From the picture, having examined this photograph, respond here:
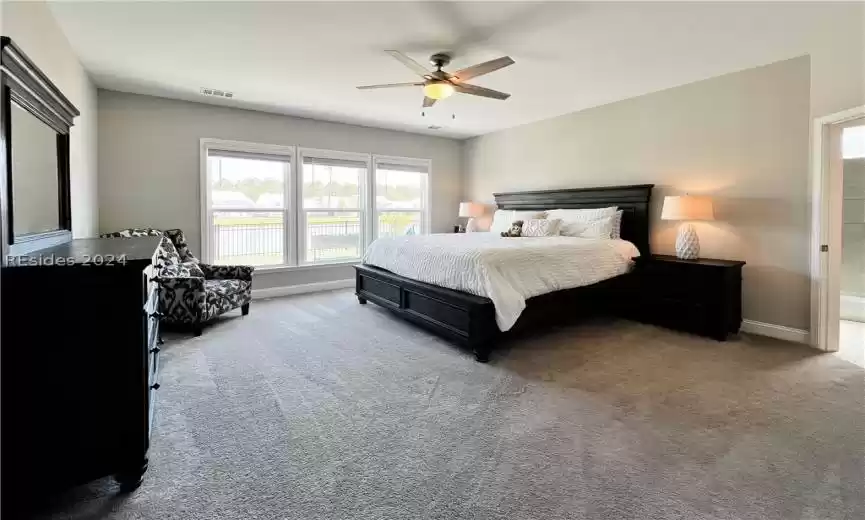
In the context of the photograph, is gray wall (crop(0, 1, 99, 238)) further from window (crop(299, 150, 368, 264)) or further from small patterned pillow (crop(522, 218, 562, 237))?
small patterned pillow (crop(522, 218, 562, 237))

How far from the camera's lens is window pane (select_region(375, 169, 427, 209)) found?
6613 millimetres

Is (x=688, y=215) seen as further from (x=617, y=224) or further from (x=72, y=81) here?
(x=72, y=81)

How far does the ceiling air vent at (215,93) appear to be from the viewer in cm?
448

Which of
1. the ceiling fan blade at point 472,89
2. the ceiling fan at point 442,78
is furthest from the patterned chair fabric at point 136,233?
the ceiling fan blade at point 472,89

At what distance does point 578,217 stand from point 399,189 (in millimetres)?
3044

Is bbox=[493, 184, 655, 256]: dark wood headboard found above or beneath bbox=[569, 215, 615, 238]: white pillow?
above

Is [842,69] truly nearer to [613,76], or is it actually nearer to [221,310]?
[613,76]

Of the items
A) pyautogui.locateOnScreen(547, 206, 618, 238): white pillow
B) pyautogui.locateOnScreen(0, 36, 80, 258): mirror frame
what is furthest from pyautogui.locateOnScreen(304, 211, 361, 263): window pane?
pyautogui.locateOnScreen(0, 36, 80, 258): mirror frame

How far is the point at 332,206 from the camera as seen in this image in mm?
6164

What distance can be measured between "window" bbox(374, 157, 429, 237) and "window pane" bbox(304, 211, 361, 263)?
0.40 m

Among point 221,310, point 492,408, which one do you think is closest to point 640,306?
point 492,408

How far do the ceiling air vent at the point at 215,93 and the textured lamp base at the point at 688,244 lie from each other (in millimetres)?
5103

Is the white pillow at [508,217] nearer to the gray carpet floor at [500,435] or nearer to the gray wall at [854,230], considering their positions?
the gray carpet floor at [500,435]

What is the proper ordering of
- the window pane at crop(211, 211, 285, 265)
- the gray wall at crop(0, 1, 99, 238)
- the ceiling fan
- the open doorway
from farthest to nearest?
the window pane at crop(211, 211, 285, 265), the open doorway, the ceiling fan, the gray wall at crop(0, 1, 99, 238)
